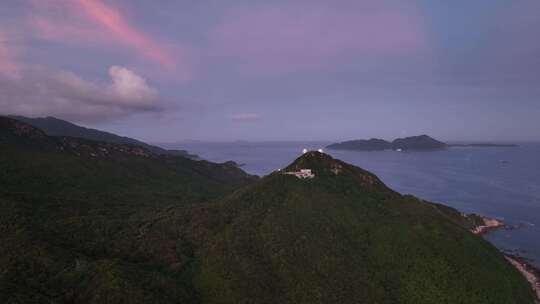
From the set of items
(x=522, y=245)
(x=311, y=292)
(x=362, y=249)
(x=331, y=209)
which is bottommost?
(x=522, y=245)

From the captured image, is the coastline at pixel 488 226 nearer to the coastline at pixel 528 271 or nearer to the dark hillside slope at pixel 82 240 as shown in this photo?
the coastline at pixel 528 271

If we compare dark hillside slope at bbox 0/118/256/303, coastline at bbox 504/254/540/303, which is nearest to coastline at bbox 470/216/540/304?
coastline at bbox 504/254/540/303

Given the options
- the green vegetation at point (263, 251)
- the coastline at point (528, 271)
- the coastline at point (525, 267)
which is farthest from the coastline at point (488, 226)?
the green vegetation at point (263, 251)

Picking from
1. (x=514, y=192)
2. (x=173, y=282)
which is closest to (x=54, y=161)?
(x=173, y=282)

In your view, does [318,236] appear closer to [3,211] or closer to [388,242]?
[388,242]

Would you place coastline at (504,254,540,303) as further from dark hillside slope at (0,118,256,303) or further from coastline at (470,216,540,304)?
dark hillside slope at (0,118,256,303)

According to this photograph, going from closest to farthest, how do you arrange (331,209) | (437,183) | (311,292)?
(311,292) < (331,209) < (437,183)

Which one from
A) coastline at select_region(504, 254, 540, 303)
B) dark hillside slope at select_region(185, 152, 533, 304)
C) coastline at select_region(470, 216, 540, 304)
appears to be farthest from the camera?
coastline at select_region(470, 216, 540, 304)

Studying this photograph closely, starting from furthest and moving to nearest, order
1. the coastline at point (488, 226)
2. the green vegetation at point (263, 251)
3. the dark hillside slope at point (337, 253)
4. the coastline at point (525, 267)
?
the coastline at point (488, 226) → the coastline at point (525, 267) → the dark hillside slope at point (337, 253) → the green vegetation at point (263, 251)
